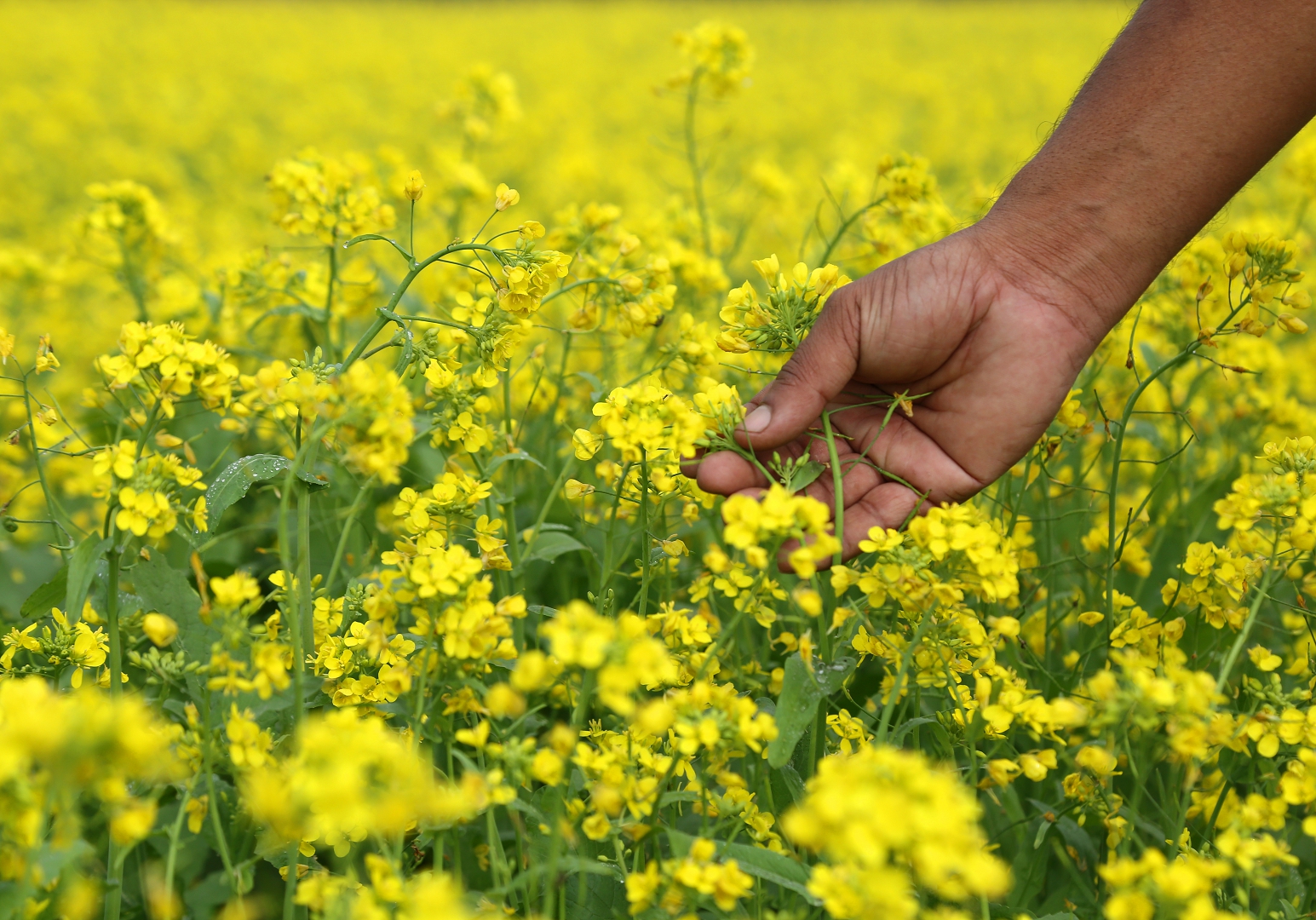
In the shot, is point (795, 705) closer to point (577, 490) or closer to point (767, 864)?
point (767, 864)

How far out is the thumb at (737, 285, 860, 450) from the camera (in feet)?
5.97

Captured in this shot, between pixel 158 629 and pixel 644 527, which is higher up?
pixel 644 527

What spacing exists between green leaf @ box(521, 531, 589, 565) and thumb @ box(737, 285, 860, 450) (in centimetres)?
43

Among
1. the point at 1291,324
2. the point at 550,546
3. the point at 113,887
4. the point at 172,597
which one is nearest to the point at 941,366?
the point at 1291,324

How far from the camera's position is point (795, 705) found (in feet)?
4.91

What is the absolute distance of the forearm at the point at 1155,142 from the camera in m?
1.89

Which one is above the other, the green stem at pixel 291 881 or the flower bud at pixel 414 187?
the flower bud at pixel 414 187

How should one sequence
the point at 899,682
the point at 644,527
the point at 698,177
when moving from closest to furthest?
the point at 899,682
the point at 644,527
the point at 698,177

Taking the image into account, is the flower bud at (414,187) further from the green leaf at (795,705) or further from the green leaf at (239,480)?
the green leaf at (795,705)

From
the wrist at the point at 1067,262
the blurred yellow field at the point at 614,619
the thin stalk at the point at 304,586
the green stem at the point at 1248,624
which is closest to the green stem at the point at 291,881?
the blurred yellow field at the point at 614,619

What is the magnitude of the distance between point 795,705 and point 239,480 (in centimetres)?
107

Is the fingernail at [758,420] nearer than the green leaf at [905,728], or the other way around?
the green leaf at [905,728]

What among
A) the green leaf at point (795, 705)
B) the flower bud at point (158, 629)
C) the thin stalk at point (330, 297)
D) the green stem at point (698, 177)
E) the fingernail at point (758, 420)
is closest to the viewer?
the flower bud at point (158, 629)

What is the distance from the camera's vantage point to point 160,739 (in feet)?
4.03
